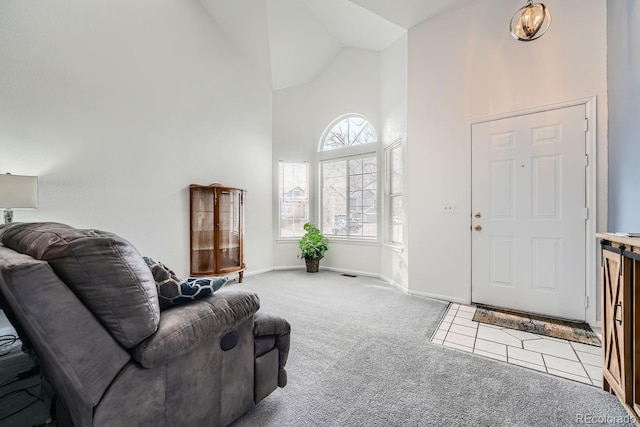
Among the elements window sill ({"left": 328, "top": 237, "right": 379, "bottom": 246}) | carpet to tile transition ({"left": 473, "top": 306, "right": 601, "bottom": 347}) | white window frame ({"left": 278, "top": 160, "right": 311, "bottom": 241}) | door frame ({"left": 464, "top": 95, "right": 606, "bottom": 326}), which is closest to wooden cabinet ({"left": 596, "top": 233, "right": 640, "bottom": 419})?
carpet to tile transition ({"left": 473, "top": 306, "right": 601, "bottom": 347})

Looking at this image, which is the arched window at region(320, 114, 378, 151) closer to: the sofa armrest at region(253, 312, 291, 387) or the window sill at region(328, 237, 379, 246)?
the window sill at region(328, 237, 379, 246)

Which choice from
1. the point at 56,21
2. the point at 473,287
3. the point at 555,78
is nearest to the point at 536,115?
the point at 555,78

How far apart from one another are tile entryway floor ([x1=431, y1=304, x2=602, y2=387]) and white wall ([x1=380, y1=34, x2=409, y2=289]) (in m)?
1.17

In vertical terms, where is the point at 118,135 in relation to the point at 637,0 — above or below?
below

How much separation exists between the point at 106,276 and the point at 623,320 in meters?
2.42

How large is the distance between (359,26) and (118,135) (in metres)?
3.62

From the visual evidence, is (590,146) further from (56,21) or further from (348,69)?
(56,21)

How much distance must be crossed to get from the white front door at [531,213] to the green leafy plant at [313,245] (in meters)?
2.46

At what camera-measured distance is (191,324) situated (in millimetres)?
1150

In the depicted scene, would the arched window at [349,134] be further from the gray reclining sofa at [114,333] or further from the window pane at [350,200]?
the gray reclining sofa at [114,333]

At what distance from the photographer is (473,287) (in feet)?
10.4

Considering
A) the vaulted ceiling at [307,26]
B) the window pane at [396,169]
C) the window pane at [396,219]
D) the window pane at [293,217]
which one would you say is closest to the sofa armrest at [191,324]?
the window pane at [396,219]

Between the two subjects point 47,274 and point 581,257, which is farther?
point 581,257

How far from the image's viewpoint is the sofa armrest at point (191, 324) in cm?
103
